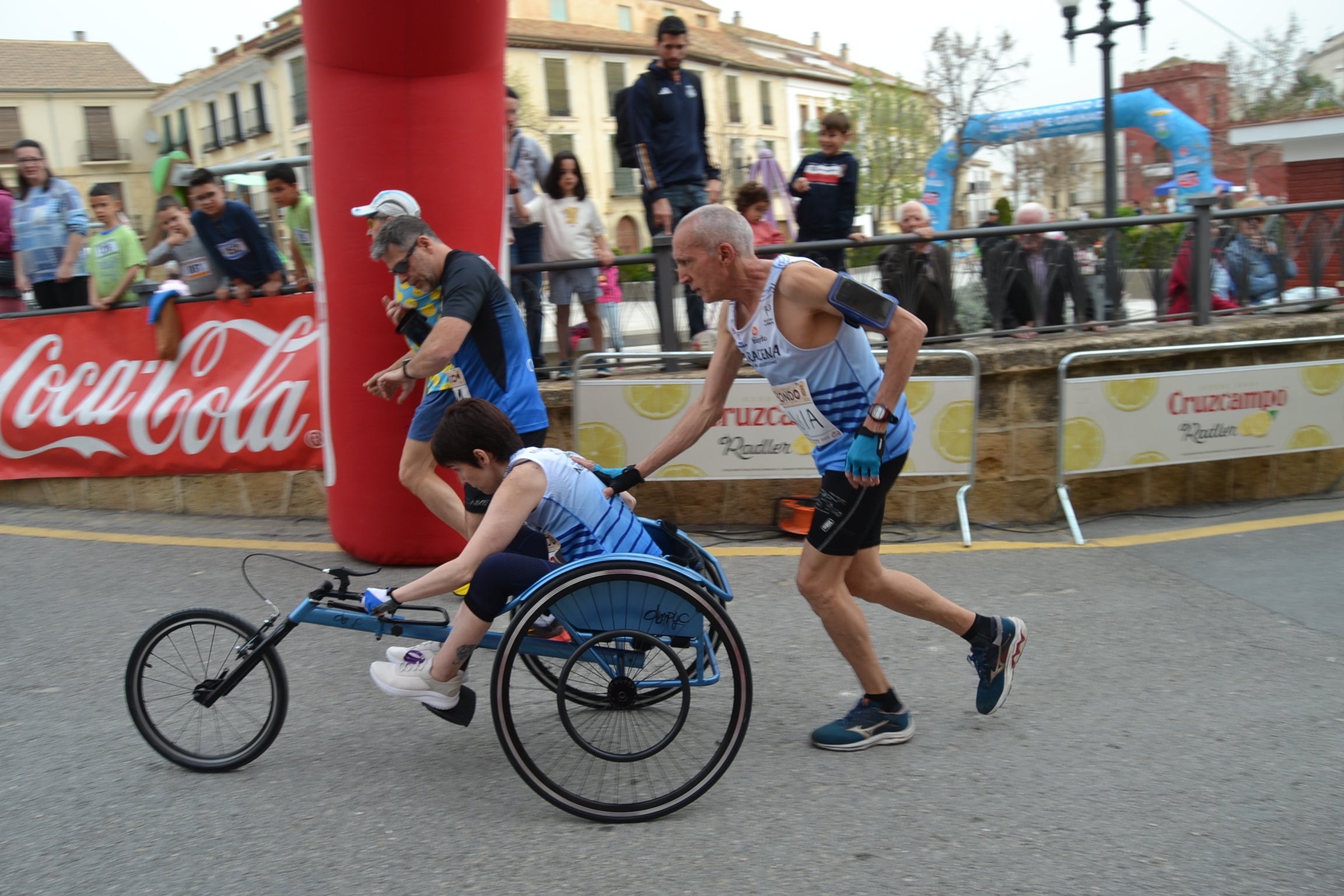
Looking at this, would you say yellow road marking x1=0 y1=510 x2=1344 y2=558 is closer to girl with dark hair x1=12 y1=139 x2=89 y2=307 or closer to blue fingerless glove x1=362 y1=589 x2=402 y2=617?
girl with dark hair x1=12 y1=139 x2=89 y2=307

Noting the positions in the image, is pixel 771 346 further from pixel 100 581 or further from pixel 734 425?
pixel 100 581

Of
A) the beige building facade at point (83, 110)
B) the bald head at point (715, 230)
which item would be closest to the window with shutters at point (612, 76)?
the beige building facade at point (83, 110)

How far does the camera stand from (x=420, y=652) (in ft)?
11.2

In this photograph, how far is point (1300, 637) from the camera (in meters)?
4.68

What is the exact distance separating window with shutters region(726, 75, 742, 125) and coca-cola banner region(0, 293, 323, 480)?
59027 mm

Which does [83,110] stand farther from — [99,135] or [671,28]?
[671,28]

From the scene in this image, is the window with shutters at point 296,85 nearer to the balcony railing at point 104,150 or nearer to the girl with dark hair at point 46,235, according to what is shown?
the balcony railing at point 104,150

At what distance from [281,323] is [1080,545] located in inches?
195

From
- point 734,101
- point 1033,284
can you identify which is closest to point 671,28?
point 1033,284

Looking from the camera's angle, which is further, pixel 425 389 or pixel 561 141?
pixel 561 141

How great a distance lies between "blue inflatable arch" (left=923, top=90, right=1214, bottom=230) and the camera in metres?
18.7

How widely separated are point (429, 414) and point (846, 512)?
87.9 inches

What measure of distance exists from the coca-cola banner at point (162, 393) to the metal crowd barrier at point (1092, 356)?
448cm

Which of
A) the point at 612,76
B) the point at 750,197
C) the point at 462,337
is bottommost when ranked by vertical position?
the point at 462,337
